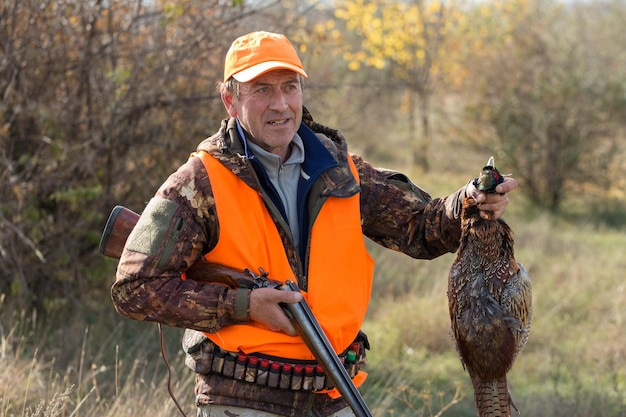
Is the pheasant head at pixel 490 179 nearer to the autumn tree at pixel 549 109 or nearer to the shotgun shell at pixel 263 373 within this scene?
the shotgun shell at pixel 263 373

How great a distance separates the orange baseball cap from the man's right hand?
0.84 metres

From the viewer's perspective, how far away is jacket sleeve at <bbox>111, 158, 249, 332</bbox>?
3.09 metres

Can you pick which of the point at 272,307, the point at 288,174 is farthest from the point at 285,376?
the point at 288,174

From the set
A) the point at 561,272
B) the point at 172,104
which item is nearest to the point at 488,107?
Answer: the point at 561,272

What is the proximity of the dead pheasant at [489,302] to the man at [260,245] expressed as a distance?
5.7 inches

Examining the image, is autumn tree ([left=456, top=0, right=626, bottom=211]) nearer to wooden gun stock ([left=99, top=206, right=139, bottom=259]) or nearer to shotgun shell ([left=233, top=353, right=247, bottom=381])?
wooden gun stock ([left=99, top=206, right=139, bottom=259])

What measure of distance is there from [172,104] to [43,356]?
2384 millimetres

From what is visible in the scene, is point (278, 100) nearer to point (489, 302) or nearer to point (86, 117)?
point (489, 302)

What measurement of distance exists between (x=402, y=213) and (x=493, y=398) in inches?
33.8

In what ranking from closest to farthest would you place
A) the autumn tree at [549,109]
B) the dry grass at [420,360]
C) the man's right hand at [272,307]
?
the man's right hand at [272,307] < the dry grass at [420,360] < the autumn tree at [549,109]

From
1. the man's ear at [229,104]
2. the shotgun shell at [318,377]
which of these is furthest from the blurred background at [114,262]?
the man's ear at [229,104]

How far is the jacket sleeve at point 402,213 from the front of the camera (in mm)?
3578

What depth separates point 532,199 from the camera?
15312mm

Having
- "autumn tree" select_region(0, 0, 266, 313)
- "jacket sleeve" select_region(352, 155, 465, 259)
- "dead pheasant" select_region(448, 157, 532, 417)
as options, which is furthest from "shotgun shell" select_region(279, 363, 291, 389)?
"autumn tree" select_region(0, 0, 266, 313)
